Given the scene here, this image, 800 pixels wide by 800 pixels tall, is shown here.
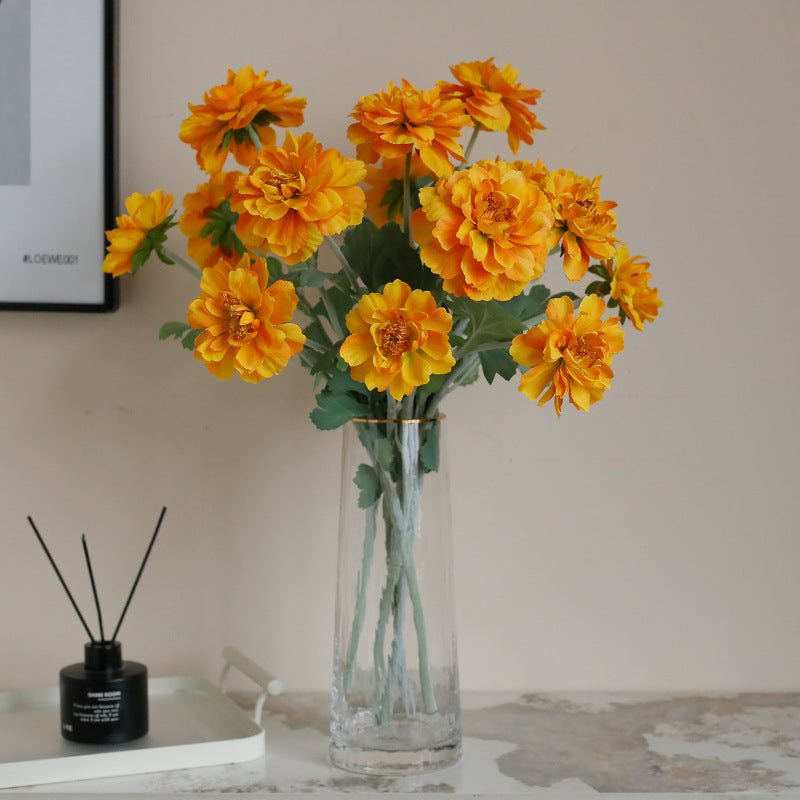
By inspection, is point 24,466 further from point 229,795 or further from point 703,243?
point 703,243

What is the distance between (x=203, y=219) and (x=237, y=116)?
147mm

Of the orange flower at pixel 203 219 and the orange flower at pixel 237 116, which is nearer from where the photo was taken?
the orange flower at pixel 237 116

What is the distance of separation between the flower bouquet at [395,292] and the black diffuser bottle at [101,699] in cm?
18

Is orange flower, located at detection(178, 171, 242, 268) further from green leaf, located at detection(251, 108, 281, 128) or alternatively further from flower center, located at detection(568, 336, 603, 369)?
flower center, located at detection(568, 336, 603, 369)

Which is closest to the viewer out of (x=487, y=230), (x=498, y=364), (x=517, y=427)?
(x=487, y=230)

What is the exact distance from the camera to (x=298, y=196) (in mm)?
692

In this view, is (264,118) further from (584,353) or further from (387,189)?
(584,353)

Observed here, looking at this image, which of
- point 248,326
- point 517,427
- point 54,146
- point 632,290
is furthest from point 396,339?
point 54,146

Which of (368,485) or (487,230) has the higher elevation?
(487,230)

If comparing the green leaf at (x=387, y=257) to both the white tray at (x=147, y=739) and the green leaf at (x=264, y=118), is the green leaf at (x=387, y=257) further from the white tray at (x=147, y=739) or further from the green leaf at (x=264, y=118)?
the white tray at (x=147, y=739)

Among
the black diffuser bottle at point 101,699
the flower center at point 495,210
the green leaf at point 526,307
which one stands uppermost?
the flower center at point 495,210

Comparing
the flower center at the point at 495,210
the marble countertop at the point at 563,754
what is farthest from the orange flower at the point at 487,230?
the marble countertop at the point at 563,754

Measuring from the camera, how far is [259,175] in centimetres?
69

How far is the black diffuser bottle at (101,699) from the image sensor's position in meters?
0.83
